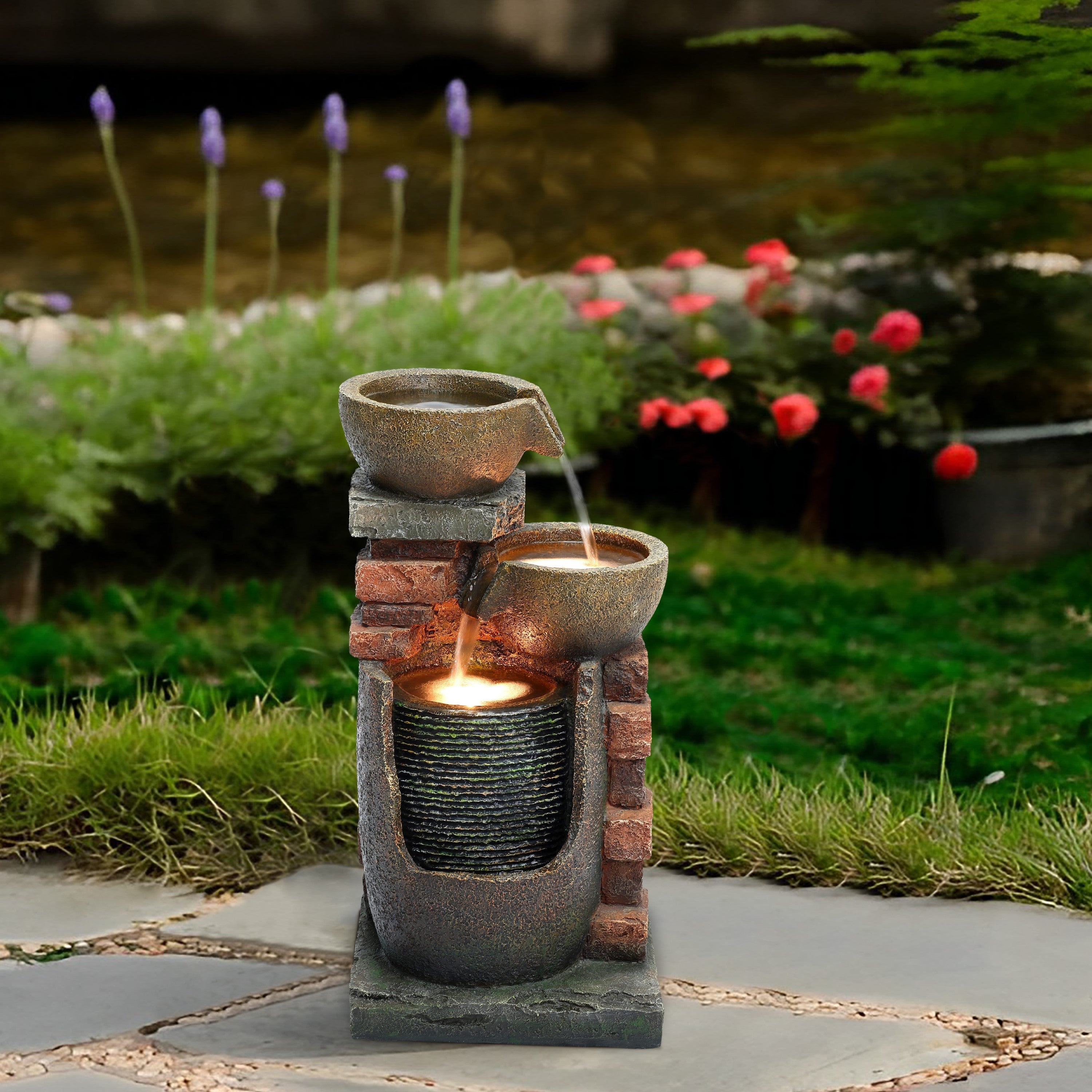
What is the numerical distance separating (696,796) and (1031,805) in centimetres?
75

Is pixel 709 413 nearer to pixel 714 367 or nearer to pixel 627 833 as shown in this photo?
pixel 714 367

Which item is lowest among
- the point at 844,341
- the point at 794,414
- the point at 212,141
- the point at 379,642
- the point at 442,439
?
the point at 794,414

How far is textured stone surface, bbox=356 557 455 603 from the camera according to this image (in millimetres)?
2803

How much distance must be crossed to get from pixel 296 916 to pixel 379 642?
0.77 metres

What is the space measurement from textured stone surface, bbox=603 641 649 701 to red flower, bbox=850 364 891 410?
3273 mm

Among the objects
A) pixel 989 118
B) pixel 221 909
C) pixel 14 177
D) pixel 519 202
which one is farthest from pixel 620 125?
pixel 221 909

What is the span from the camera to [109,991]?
295 centimetres

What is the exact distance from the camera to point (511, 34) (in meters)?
7.37

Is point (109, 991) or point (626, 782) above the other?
point (626, 782)

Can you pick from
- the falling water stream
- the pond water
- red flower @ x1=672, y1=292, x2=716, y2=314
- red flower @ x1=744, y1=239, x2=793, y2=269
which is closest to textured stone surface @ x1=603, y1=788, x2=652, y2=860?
the falling water stream

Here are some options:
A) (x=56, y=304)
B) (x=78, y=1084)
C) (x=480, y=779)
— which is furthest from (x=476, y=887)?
(x=56, y=304)

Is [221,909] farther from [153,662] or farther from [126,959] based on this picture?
[153,662]

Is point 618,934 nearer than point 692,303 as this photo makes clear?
Yes

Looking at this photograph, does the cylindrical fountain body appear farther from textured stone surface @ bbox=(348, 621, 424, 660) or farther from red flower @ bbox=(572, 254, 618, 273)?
red flower @ bbox=(572, 254, 618, 273)
